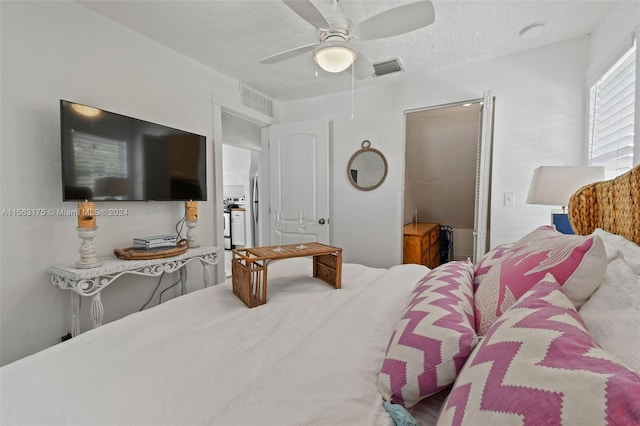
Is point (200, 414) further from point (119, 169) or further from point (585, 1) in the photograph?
point (585, 1)

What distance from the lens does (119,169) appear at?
2039mm

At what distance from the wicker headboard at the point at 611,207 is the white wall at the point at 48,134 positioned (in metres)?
2.92

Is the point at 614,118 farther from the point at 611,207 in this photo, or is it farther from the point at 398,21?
the point at 398,21

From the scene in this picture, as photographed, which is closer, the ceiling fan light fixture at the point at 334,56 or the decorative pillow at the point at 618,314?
the decorative pillow at the point at 618,314

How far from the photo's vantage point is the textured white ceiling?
193 cm

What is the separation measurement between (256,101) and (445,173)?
121 inches

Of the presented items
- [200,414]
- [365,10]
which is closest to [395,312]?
[200,414]

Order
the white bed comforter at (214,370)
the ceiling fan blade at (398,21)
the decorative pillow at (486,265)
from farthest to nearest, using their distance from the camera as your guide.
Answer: the ceiling fan blade at (398,21) → the decorative pillow at (486,265) → the white bed comforter at (214,370)

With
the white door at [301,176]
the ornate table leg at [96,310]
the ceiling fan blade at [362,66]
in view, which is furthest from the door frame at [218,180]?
the ceiling fan blade at [362,66]

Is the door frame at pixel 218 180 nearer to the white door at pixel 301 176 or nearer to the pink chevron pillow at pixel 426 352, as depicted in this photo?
the white door at pixel 301 176

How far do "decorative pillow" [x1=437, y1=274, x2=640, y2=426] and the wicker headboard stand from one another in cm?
63

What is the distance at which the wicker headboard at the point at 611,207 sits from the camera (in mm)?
912

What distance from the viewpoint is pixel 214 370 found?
0.77 meters

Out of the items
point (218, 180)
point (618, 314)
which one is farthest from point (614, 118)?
point (218, 180)
